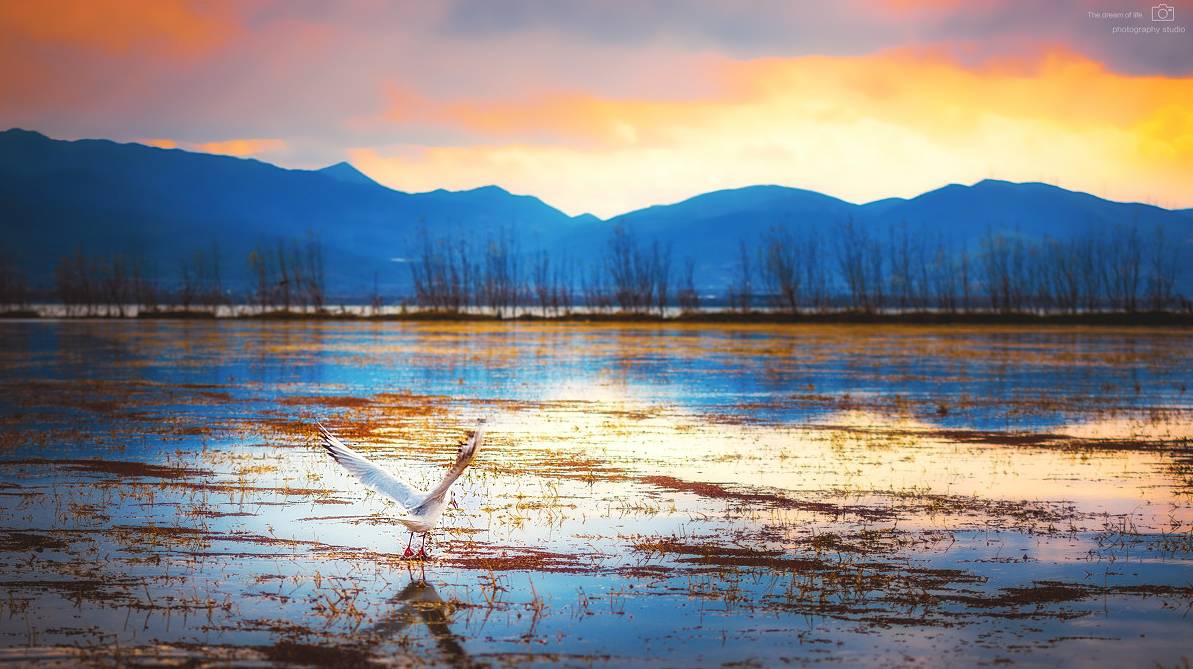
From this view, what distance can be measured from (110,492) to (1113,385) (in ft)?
95.9

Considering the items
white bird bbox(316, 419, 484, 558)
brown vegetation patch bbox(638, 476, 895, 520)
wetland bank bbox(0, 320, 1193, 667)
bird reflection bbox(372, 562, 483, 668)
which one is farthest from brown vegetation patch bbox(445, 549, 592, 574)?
brown vegetation patch bbox(638, 476, 895, 520)

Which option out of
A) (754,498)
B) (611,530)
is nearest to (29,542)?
(611,530)

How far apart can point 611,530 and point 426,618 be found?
155 inches

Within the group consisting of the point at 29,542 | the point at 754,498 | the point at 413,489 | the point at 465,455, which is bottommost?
the point at 754,498

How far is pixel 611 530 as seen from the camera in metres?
13.0

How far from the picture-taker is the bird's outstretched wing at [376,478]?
434 inches

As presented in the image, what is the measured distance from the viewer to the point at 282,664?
322 inches

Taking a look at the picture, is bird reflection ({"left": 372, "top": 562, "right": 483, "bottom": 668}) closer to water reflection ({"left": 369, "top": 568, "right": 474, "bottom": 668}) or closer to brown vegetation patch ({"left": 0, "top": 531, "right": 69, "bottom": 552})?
water reflection ({"left": 369, "top": 568, "right": 474, "bottom": 668})

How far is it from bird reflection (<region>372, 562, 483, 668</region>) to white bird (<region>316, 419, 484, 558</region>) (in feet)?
1.85

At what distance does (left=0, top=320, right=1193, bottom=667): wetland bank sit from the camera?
896 cm

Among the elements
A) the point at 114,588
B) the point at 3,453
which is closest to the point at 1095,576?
the point at 114,588

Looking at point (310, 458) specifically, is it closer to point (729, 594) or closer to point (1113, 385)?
point (729, 594)

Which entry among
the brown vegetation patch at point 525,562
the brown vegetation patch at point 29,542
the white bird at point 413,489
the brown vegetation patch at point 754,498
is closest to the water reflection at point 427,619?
the white bird at point 413,489

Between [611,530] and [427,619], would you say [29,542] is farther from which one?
[611,530]
